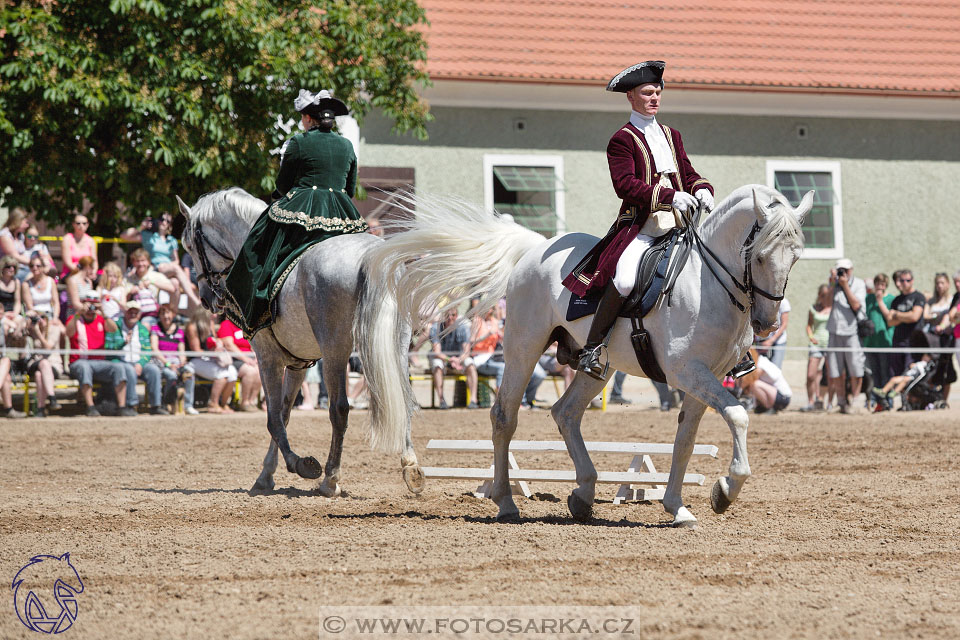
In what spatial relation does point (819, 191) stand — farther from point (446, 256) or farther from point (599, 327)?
point (599, 327)

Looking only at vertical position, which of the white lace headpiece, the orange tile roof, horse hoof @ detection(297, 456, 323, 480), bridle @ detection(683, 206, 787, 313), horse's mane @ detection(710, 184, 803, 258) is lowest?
horse hoof @ detection(297, 456, 323, 480)

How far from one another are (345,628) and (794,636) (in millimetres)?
1647

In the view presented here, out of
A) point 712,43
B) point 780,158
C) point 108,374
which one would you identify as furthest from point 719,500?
point 712,43

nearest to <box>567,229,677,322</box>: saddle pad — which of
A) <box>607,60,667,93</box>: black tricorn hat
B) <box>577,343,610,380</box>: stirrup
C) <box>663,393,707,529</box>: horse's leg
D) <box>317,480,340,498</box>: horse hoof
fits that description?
<box>577,343,610,380</box>: stirrup

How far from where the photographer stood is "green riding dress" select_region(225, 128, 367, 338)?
312 inches

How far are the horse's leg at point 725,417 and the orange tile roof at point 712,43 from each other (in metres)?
14.5

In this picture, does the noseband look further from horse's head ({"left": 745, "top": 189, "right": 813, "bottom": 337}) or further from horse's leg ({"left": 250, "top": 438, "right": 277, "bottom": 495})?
horse's head ({"left": 745, "top": 189, "right": 813, "bottom": 337})

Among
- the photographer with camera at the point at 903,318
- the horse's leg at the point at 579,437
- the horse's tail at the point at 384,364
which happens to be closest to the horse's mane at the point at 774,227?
the horse's leg at the point at 579,437

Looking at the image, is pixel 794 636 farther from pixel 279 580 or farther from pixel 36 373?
pixel 36 373

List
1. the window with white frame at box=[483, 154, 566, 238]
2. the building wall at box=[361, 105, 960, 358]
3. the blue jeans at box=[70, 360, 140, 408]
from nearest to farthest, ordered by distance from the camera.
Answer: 1. the blue jeans at box=[70, 360, 140, 408]
2. the building wall at box=[361, 105, 960, 358]
3. the window with white frame at box=[483, 154, 566, 238]

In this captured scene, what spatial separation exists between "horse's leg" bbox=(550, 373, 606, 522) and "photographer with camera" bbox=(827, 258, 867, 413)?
9.31 m

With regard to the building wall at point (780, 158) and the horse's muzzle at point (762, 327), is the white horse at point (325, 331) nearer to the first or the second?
the horse's muzzle at point (762, 327)

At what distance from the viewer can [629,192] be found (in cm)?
634

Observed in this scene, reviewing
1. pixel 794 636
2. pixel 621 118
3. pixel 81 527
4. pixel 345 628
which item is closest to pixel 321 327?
pixel 81 527
